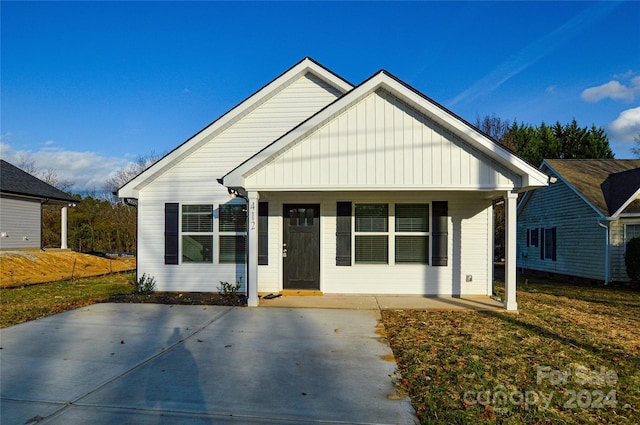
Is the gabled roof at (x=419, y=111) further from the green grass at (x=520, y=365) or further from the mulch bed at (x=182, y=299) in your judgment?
the green grass at (x=520, y=365)

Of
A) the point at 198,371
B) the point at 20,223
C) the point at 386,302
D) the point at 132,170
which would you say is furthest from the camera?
the point at 132,170

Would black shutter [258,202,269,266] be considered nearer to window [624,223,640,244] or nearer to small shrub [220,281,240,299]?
small shrub [220,281,240,299]

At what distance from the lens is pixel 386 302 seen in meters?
8.48

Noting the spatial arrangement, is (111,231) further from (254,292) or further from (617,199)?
(617,199)

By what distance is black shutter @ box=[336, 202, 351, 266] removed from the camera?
9336mm

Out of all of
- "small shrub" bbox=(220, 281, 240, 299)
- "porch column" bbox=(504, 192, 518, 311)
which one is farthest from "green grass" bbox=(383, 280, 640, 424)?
"small shrub" bbox=(220, 281, 240, 299)

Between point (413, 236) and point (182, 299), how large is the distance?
17.8ft

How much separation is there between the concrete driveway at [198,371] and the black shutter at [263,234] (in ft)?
8.17

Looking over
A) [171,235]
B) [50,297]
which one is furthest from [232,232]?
[50,297]

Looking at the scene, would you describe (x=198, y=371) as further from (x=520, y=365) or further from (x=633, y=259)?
(x=633, y=259)

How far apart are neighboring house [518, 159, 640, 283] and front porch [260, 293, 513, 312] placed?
572cm

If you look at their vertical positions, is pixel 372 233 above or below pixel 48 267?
above

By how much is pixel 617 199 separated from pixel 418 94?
10.4 meters

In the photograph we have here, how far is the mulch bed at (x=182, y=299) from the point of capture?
27.6 feet
